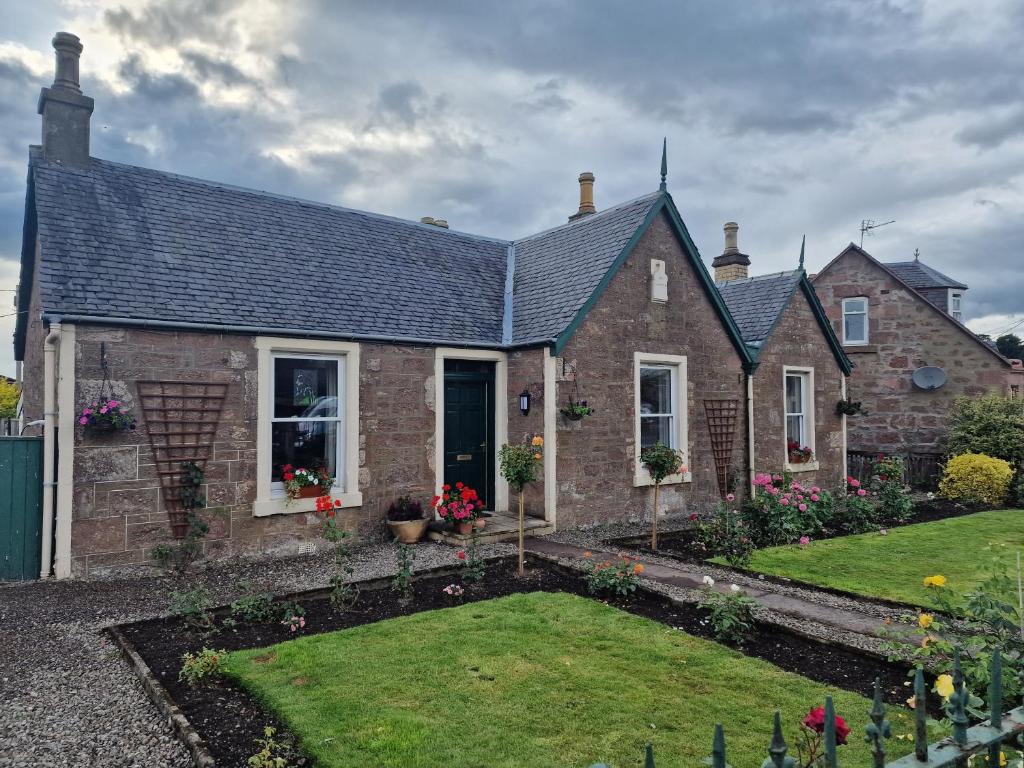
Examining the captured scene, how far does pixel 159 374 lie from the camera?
318 inches

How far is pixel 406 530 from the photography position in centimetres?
951

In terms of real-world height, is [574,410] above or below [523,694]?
above

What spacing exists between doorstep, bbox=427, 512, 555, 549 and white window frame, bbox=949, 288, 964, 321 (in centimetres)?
1826

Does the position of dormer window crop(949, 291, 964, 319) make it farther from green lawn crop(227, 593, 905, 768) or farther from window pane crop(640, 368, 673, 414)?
green lawn crop(227, 593, 905, 768)

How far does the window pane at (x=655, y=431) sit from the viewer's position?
11.9 m

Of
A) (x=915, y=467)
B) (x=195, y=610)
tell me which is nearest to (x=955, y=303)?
(x=915, y=467)

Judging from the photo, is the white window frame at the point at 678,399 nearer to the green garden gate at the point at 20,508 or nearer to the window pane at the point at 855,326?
the green garden gate at the point at 20,508

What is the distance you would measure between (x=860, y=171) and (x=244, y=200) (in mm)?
12273

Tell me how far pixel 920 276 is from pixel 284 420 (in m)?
21.9

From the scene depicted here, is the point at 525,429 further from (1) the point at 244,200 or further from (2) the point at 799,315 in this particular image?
(2) the point at 799,315

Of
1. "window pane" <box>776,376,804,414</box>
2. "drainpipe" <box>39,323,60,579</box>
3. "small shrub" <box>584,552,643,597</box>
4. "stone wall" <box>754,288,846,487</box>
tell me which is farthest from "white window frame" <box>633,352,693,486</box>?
"drainpipe" <box>39,323,60,579</box>

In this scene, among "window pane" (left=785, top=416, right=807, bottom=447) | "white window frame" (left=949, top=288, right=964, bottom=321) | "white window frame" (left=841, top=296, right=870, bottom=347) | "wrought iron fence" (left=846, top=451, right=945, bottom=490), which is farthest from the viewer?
"white window frame" (left=949, top=288, right=964, bottom=321)

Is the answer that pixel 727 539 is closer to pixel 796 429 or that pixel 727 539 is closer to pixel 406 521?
pixel 406 521

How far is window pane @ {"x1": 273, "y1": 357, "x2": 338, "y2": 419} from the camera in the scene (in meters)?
9.16
